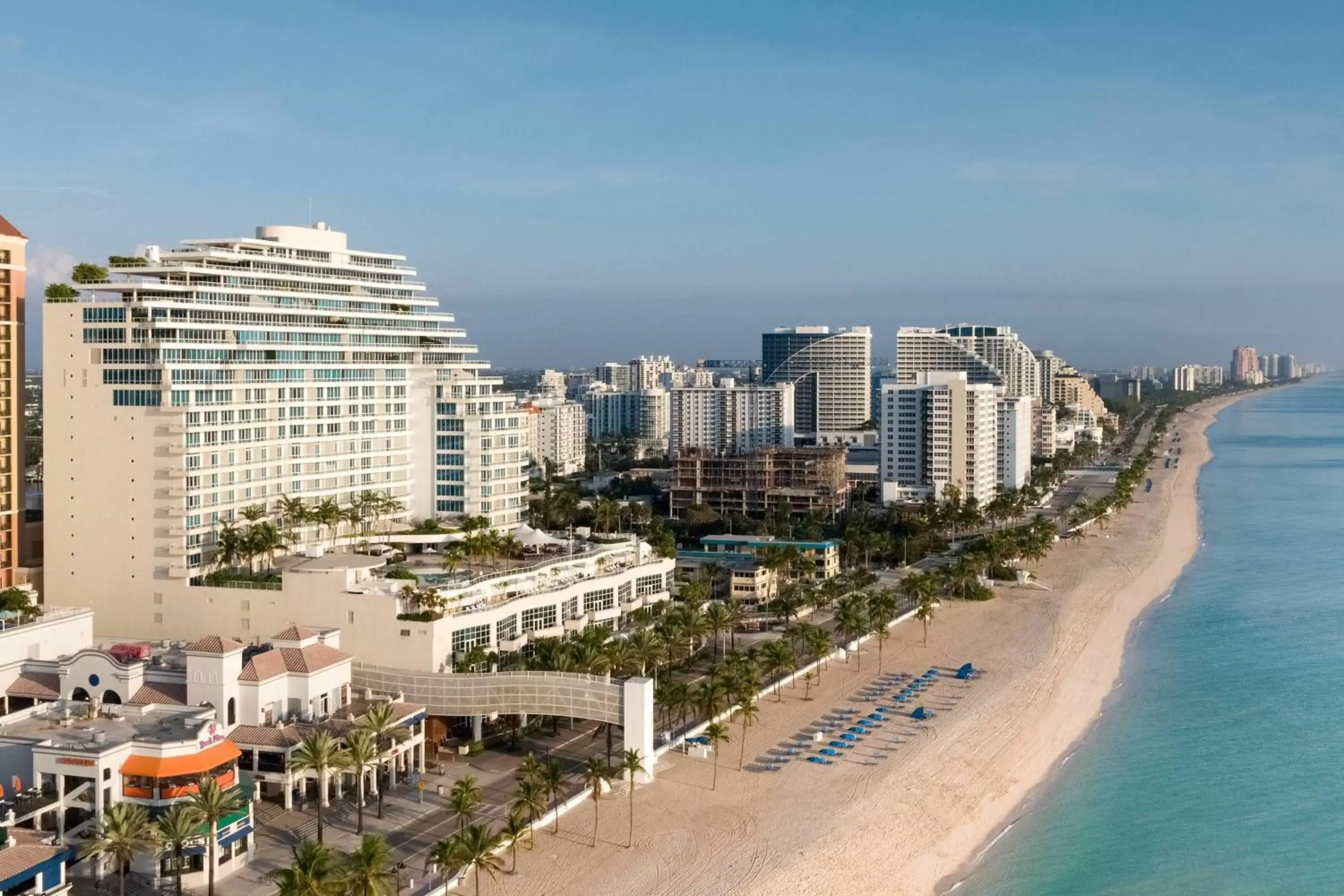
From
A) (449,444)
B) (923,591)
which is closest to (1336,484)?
(923,591)

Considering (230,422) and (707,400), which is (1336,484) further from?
(230,422)

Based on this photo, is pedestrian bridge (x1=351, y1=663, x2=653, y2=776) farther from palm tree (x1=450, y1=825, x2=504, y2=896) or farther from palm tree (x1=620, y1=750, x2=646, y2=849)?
palm tree (x1=450, y1=825, x2=504, y2=896)

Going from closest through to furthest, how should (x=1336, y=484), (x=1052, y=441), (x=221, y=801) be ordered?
(x=221, y=801), (x=1336, y=484), (x=1052, y=441)

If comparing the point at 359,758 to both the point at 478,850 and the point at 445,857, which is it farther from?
the point at 478,850

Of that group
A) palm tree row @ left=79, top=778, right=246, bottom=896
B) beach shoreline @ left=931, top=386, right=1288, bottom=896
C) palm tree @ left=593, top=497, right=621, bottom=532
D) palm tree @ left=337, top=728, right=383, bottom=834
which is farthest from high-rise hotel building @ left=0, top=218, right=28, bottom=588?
beach shoreline @ left=931, top=386, right=1288, bottom=896

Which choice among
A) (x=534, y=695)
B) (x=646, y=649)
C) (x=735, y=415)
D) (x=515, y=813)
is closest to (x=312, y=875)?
(x=515, y=813)
